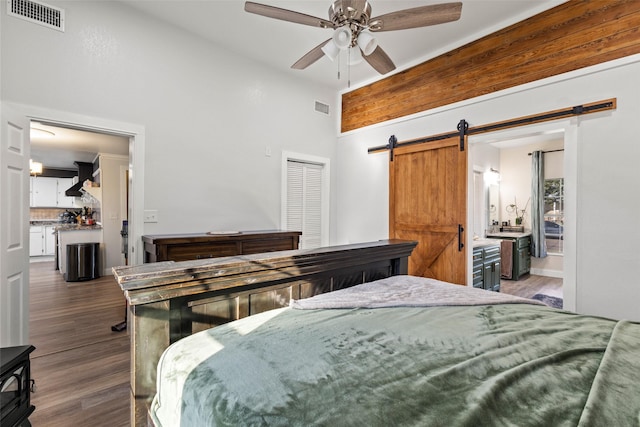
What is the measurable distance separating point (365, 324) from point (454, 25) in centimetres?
356

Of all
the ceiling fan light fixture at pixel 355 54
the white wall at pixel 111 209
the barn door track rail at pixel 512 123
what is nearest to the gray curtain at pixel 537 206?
the barn door track rail at pixel 512 123

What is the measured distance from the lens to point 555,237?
6148mm

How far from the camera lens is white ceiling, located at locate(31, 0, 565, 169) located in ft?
9.84

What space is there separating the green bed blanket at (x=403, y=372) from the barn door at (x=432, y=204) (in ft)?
7.94

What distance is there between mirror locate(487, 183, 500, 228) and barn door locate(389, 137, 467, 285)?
11.5ft

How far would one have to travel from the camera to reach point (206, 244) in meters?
3.09

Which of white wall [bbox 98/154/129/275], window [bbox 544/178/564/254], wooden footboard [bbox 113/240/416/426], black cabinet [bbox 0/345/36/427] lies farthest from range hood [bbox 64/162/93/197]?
window [bbox 544/178/564/254]

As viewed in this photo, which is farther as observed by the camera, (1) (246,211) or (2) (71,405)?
(1) (246,211)

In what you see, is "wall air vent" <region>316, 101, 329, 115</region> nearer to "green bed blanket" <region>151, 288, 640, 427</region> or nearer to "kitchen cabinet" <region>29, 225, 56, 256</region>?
"green bed blanket" <region>151, 288, 640, 427</region>

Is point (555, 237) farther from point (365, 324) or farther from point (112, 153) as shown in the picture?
point (112, 153)

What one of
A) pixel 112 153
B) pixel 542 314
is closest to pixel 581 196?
pixel 542 314

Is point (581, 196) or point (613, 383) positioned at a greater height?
point (581, 196)

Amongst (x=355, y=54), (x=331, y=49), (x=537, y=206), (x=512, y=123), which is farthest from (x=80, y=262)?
(x=537, y=206)

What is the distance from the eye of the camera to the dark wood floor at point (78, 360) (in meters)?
1.93
